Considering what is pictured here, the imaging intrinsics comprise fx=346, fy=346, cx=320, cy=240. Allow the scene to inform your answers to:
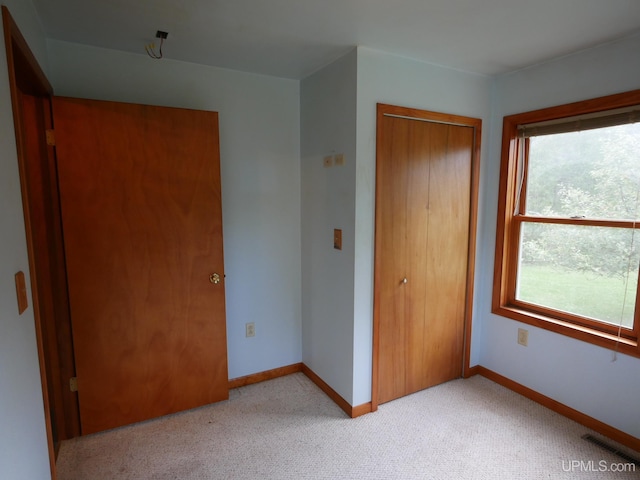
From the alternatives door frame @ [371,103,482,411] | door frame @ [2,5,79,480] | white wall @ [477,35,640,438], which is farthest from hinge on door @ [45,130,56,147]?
white wall @ [477,35,640,438]

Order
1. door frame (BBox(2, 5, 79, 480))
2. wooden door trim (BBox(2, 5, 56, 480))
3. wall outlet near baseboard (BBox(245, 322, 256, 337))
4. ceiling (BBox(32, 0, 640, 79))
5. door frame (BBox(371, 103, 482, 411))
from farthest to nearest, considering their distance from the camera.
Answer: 1. wall outlet near baseboard (BBox(245, 322, 256, 337))
2. door frame (BBox(371, 103, 482, 411))
3. door frame (BBox(2, 5, 79, 480))
4. ceiling (BBox(32, 0, 640, 79))
5. wooden door trim (BBox(2, 5, 56, 480))

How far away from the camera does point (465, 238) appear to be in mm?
2656

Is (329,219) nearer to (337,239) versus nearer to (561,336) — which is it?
(337,239)

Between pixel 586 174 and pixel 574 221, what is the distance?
0.99ft

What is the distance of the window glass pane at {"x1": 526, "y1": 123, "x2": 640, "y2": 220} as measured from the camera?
6.62 ft

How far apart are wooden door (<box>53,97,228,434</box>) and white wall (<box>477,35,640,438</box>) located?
205 cm

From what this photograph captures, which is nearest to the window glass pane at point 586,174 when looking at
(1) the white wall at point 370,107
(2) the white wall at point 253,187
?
(1) the white wall at point 370,107

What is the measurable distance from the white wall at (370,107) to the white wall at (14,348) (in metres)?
1.59

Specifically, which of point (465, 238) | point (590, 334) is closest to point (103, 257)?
point (465, 238)

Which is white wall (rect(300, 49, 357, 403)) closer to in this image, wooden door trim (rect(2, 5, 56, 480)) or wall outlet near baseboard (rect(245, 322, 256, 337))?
wall outlet near baseboard (rect(245, 322, 256, 337))

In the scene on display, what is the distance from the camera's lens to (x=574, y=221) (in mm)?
2232

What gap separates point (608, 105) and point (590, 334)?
1.38 m

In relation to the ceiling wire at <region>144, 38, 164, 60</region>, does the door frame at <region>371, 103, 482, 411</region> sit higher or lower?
lower

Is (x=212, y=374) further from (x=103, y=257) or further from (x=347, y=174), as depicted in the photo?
(x=347, y=174)
